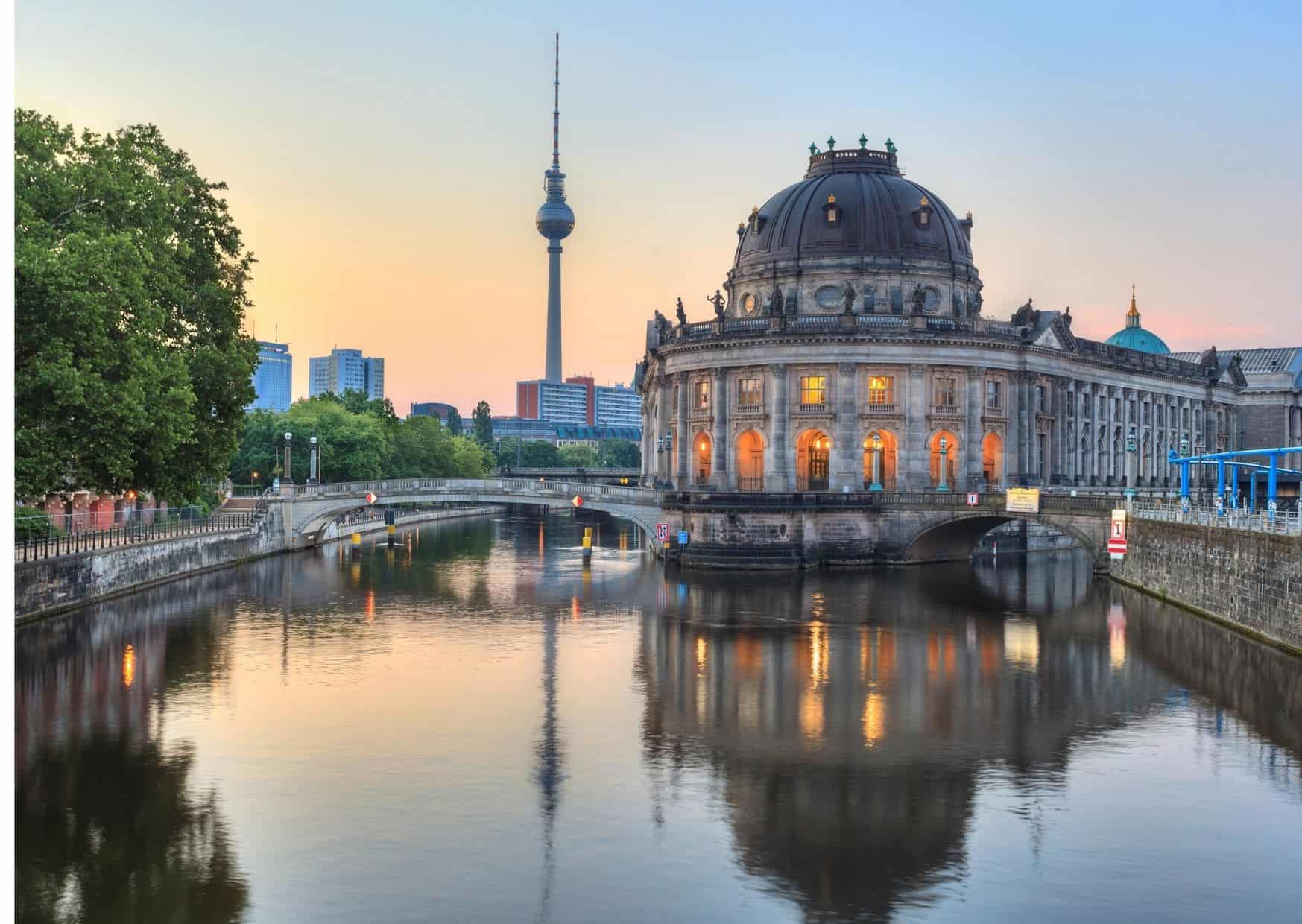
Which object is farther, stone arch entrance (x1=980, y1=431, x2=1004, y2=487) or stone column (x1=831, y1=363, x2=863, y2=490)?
stone arch entrance (x1=980, y1=431, x2=1004, y2=487)

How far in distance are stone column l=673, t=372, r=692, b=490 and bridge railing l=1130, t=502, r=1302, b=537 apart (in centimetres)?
3640

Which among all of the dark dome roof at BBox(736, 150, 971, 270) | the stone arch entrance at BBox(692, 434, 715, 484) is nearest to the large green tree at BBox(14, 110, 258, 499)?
the stone arch entrance at BBox(692, 434, 715, 484)

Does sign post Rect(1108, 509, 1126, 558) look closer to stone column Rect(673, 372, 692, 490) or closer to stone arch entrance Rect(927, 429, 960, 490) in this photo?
stone arch entrance Rect(927, 429, 960, 490)

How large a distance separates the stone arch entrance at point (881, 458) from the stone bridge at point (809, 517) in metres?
7.17

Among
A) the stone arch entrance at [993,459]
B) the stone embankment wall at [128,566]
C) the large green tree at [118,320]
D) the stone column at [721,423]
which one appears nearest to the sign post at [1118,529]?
the stone arch entrance at [993,459]

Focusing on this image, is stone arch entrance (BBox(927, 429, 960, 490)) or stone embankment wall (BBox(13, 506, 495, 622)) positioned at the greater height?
stone arch entrance (BBox(927, 429, 960, 490))

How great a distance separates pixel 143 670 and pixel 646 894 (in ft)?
86.7

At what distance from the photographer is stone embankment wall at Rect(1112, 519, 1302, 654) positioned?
46312 millimetres

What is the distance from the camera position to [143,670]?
43.4 metres

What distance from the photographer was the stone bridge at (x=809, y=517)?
263 feet

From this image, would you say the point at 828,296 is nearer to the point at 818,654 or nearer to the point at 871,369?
the point at 871,369

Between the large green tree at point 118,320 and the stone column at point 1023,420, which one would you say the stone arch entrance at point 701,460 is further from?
the large green tree at point 118,320

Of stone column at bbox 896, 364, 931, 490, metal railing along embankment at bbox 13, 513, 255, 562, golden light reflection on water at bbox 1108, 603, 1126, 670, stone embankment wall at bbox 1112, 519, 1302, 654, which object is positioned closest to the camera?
stone embankment wall at bbox 1112, 519, 1302, 654

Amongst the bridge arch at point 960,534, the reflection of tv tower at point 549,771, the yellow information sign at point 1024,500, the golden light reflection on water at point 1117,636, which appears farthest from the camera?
the bridge arch at point 960,534
